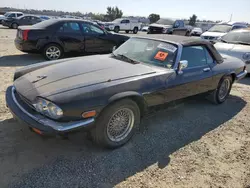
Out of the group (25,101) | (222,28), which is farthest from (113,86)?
(222,28)

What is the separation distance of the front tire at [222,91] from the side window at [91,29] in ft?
17.0

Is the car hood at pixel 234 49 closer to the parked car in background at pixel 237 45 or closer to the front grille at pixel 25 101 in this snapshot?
the parked car in background at pixel 237 45

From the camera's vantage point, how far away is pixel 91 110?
8.39 ft

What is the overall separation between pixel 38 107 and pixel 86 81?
64cm

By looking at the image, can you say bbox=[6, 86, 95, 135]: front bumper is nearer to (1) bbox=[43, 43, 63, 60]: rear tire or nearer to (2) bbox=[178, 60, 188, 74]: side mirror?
(2) bbox=[178, 60, 188, 74]: side mirror

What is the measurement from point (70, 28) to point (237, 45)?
18.8 feet

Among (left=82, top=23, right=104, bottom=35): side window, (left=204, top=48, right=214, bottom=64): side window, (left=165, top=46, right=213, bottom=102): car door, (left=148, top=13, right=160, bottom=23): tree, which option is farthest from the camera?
(left=148, top=13, right=160, bottom=23): tree

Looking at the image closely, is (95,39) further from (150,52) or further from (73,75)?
(73,75)

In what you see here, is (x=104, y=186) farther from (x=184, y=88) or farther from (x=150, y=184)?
(x=184, y=88)

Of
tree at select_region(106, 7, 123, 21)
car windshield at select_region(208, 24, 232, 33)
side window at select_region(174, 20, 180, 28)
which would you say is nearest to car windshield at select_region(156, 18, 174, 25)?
side window at select_region(174, 20, 180, 28)

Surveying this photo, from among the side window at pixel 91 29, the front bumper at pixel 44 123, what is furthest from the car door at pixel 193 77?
the side window at pixel 91 29

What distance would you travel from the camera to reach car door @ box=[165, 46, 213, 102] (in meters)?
3.52

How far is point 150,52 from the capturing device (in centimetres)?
375

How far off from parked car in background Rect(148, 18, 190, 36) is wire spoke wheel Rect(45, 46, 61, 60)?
1264 cm
